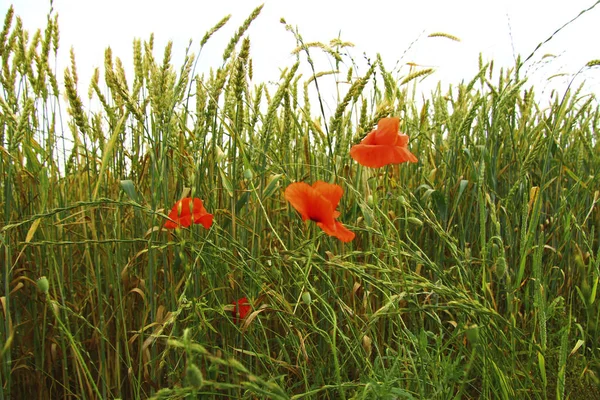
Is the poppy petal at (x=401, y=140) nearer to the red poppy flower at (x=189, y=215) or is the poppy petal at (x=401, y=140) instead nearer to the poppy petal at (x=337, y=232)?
the poppy petal at (x=337, y=232)

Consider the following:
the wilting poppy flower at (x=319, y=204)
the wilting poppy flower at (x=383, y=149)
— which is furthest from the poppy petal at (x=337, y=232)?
the wilting poppy flower at (x=383, y=149)

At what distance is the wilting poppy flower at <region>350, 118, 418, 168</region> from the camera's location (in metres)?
1.18

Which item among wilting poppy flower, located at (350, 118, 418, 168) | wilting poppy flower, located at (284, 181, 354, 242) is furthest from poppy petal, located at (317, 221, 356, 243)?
wilting poppy flower, located at (350, 118, 418, 168)

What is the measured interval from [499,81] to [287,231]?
42.6 inches

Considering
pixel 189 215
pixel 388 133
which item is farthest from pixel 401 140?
pixel 189 215

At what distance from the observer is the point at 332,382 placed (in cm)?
116

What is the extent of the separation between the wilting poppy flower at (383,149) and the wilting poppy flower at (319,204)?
157 mm

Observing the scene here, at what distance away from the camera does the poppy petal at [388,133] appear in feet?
3.96

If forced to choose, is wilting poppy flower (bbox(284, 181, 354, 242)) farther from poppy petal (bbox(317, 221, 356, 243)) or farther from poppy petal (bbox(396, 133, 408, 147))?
poppy petal (bbox(396, 133, 408, 147))

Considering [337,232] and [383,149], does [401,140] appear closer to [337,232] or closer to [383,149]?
[383,149]

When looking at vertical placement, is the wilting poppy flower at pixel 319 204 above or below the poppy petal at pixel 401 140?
below

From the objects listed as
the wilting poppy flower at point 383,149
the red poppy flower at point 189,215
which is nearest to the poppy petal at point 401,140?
the wilting poppy flower at point 383,149

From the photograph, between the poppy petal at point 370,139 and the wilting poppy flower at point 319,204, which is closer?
the wilting poppy flower at point 319,204

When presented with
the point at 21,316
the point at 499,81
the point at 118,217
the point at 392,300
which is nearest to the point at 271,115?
the point at 118,217
